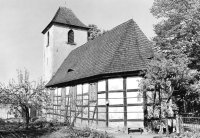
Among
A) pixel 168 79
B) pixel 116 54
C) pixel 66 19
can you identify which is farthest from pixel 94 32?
pixel 168 79

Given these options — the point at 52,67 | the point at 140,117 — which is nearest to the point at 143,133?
the point at 140,117

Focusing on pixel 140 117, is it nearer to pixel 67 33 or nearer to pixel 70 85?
pixel 70 85

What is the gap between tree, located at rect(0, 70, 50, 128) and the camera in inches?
671

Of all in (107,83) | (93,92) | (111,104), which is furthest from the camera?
(93,92)

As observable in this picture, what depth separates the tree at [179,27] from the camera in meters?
19.0

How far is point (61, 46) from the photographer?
30.2 meters

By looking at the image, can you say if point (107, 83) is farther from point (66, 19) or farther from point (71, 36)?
point (66, 19)

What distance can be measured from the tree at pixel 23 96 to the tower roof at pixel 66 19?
1306cm

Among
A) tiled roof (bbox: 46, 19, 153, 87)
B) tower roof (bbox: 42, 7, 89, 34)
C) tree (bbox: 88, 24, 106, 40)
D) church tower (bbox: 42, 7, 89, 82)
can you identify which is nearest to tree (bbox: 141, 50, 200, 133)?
tiled roof (bbox: 46, 19, 153, 87)

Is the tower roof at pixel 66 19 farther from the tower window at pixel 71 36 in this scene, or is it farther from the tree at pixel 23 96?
the tree at pixel 23 96

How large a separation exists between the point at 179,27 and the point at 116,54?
20.5 ft

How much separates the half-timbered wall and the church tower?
9.92m

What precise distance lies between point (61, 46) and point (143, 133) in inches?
694

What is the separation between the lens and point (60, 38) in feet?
98.9
